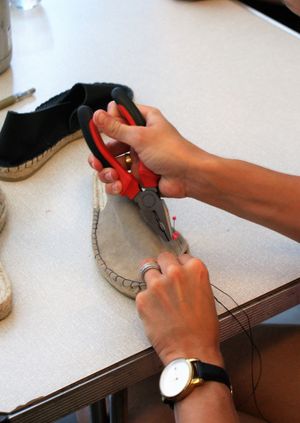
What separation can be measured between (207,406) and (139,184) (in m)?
0.28

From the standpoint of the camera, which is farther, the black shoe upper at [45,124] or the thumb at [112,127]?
the black shoe upper at [45,124]

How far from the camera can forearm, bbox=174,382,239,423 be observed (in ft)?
1.96

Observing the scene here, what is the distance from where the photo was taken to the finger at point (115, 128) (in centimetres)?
72

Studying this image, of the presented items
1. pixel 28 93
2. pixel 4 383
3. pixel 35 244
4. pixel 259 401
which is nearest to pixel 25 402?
pixel 4 383

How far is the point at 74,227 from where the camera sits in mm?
777

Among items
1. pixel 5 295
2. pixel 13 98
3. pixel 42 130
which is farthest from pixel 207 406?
pixel 13 98

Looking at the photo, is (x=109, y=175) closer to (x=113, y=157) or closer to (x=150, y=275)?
(x=113, y=157)

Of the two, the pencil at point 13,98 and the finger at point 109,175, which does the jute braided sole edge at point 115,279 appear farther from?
the pencil at point 13,98

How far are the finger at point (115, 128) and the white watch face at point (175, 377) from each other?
0.90ft

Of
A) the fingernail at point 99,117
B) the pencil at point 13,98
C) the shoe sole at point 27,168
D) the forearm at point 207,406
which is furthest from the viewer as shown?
the pencil at point 13,98

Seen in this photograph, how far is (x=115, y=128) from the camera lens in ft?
2.37

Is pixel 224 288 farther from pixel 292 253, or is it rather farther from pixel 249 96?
pixel 249 96

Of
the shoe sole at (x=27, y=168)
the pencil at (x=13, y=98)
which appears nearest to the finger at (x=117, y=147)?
the shoe sole at (x=27, y=168)

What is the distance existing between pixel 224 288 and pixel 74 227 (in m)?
0.22
